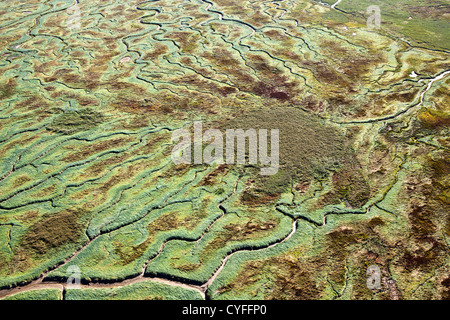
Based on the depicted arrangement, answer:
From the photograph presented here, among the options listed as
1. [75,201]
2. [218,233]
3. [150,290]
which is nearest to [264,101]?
[218,233]

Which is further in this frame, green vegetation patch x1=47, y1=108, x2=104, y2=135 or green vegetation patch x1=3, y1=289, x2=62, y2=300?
green vegetation patch x1=47, y1=108, x2=104, y2=135

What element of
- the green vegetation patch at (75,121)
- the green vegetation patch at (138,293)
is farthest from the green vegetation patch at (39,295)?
the green vegetation patch at (75,121)

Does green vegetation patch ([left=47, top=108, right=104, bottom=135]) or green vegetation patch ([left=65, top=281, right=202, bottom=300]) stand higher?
green vegetation patch ([left=47, top=108, right=104, bottom=135])

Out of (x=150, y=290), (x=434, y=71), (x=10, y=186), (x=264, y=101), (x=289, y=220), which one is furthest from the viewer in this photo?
(x=434, y=71)

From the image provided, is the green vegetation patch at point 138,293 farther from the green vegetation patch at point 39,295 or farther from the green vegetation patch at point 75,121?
the green vegetation patch at point 75,121

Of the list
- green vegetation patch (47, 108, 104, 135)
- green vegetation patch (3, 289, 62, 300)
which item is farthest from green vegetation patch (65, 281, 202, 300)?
green vegetation patch (47, 108, 104, 135)

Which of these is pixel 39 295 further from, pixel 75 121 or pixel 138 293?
pixel 75 121

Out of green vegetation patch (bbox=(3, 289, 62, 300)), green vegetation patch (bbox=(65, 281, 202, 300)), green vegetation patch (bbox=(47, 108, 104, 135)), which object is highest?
green vegetation patch (bbox=(47, 108, 104, 135))

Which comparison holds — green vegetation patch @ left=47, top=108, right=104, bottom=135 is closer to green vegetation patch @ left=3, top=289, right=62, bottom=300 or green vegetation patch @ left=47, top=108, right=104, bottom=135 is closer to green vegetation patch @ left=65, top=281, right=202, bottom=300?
green vegetation patch @ left=3, top=289, right=62, bottom=300

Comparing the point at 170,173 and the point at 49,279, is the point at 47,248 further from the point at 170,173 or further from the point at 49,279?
the point at 170,173

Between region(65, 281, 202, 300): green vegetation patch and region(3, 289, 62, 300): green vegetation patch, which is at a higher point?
region(3, 289, 62, 300): green vegetation patch

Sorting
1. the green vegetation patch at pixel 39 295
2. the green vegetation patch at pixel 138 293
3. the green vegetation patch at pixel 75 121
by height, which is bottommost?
the green vegetation patch at pixel 138 293
